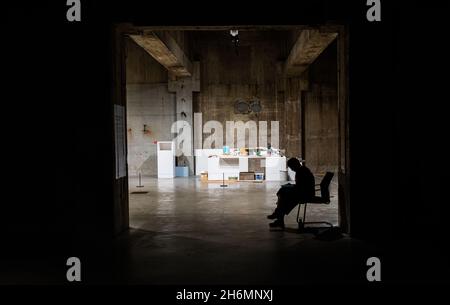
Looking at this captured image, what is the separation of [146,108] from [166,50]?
5643mm

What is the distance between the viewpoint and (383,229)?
5.93 meters

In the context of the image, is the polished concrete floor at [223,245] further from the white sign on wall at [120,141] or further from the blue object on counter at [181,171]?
the blue object on counter at [181,171]

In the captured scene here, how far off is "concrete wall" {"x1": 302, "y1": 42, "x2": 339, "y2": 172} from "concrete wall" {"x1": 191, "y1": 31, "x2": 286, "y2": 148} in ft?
3.34

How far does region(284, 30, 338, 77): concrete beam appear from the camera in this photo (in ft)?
31.6

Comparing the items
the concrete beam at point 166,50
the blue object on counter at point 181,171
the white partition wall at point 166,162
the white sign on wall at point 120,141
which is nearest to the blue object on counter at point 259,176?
the blue object on counter at point 181,171

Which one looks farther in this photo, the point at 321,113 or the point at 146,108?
the point at 146,108

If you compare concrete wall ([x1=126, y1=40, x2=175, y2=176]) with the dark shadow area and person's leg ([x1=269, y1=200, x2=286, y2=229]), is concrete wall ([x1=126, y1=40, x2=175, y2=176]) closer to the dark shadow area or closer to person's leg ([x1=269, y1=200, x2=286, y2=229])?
person's leg ([x1=269, y1=200, x2=286, y2=229])

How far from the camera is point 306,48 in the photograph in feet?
35.9

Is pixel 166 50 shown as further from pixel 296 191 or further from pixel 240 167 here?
pixel 296 191

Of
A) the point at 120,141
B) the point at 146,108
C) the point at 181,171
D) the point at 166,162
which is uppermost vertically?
the point at 146,108

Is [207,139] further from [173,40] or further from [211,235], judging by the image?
[211,235]

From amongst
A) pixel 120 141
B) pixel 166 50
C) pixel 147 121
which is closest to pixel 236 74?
pixel 147 121
